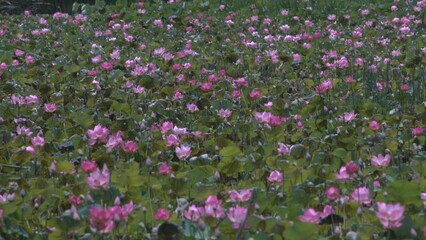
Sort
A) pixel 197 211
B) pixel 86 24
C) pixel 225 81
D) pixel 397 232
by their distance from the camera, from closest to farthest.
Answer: pixel 397 232 < pixel 197 211 < pixel 225 81 < pixel 86 24

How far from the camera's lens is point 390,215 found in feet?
7.11

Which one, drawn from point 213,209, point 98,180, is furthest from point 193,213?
point 98,180

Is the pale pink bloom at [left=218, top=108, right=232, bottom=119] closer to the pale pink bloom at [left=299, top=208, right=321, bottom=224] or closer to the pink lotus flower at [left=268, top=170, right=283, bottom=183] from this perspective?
the pink lotus flower at [left=268, top=170, right=283, bottom=183]

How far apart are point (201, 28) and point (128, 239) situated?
5.49 metres

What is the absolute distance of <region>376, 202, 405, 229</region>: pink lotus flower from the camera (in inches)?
85.2

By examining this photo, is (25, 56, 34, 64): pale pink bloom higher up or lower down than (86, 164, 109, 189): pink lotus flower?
lower down

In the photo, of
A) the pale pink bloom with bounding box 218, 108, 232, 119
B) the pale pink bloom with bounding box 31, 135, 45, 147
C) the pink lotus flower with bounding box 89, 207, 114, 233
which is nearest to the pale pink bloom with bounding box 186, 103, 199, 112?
the pale pink bloom with bounding box 218, 108, 232, 119

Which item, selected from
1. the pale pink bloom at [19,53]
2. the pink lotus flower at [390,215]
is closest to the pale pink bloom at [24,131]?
the pink lotus flower at [390,215]

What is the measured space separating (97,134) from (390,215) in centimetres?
154

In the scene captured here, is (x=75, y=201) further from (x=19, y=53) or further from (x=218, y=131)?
(x=19, y=53)

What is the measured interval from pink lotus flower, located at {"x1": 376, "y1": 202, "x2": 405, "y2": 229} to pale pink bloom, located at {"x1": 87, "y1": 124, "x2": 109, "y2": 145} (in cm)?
149

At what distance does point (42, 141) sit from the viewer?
335 cm

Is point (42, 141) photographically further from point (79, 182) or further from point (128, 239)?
point (128, 239)

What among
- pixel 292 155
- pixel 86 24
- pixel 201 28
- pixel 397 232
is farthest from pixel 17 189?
pixel 86 24
